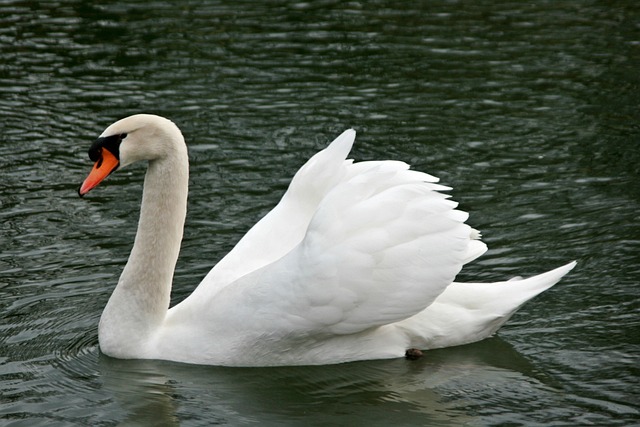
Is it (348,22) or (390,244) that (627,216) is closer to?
(390,244)

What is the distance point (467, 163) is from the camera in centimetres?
1174

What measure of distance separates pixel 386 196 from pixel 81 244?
3.28 meters

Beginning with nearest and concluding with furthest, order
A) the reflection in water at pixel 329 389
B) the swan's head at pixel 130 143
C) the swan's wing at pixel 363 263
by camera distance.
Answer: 1. the reflection in water at pixel 329 389
2. the swan's wing at pixel 363 263
3. the swan's head at pixel 130 143

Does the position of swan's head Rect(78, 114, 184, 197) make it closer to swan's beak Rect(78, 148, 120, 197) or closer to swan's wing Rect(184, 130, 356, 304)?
swan's beak Rect(78, 148, 120, 197)

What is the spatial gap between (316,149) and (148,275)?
4293mm

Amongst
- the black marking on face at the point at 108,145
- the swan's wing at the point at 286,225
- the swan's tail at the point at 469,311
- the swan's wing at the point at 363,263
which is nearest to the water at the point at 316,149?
the swan's tail at the point at 469,311

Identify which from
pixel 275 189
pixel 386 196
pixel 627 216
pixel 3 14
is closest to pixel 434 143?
pixel 275 189

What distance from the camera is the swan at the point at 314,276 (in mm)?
7586

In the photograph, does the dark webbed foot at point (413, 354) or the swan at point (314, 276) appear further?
the dark webbed foot at point (413, 354)

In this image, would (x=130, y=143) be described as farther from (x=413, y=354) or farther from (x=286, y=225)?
(x=413, y=354)

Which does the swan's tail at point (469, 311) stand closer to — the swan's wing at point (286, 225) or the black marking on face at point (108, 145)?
the swan's wing at point (286, 225)

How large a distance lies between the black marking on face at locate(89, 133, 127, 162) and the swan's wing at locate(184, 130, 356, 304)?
1.01 meters

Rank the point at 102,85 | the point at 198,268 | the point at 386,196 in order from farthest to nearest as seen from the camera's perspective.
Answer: the point at 102,85, the point at 198,268, the point at 386,196

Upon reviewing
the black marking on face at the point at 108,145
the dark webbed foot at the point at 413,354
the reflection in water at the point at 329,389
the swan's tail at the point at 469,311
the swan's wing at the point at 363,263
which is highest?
the black marking on face at the point at 108,145
